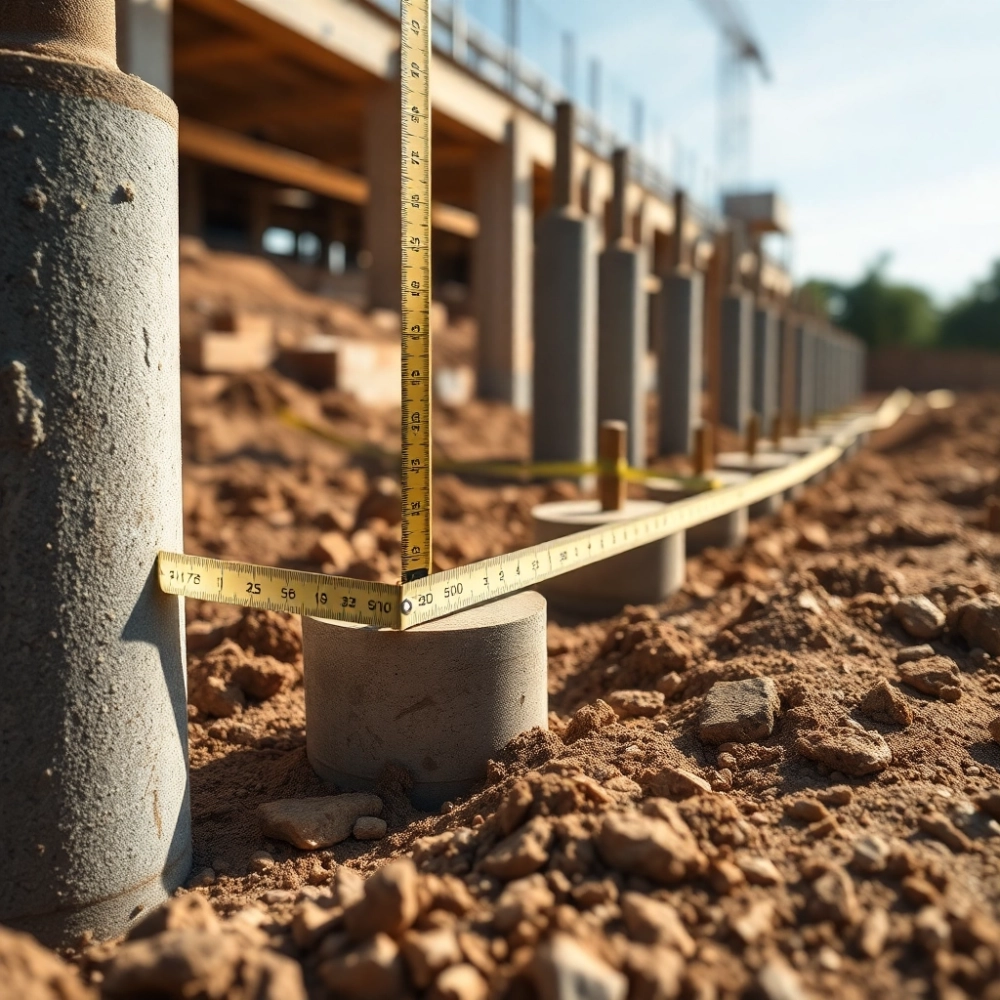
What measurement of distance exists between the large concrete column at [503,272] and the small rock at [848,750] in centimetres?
1223

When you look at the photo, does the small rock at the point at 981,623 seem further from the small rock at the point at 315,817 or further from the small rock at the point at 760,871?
the small rock at the point at 315,817

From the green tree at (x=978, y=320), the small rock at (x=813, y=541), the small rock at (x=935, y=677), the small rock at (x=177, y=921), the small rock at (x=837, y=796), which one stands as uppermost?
the green tree at (x=978, y=320)

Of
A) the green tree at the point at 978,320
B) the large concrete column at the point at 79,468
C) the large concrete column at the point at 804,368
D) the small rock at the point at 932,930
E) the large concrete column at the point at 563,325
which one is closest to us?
the small rock at the point at 932,930

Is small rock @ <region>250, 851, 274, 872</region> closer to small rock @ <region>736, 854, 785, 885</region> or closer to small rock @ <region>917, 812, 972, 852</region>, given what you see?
small rock @ <region>736, 854, 785, 885</region>

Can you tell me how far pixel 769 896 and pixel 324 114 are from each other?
1548 cm

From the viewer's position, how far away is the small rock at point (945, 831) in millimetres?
2395

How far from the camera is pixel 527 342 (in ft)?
51.6

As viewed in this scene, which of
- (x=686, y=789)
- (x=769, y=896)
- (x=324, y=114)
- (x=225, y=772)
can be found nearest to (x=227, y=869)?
(x=225, y=772)

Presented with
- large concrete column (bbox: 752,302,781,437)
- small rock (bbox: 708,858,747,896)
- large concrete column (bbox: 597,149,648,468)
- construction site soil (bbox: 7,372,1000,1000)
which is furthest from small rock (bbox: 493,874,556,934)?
large concrete column (bbox: 752,302,781,437)

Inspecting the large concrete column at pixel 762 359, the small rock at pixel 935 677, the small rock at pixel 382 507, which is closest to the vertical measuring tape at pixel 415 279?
the small rock at pixel 935 677

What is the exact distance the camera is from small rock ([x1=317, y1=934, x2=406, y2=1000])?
200 centimetres

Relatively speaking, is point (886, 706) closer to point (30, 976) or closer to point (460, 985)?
point (460, 985)

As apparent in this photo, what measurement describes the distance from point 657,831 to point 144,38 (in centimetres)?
858

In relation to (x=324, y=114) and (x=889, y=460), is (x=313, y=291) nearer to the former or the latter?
(x=324, y=114)
